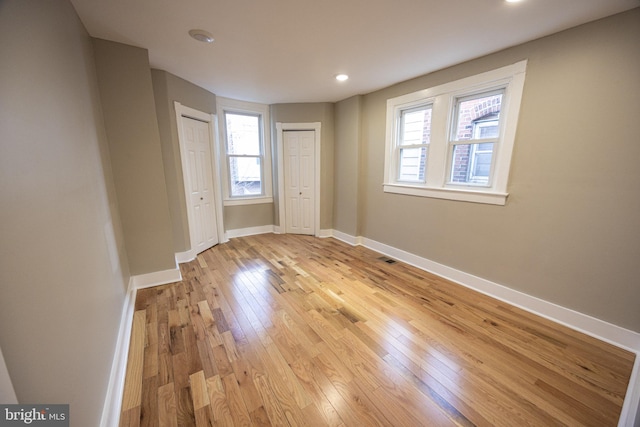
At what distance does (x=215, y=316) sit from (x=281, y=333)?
0.69 metres

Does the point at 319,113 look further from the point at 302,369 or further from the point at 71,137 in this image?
the point at 302,369

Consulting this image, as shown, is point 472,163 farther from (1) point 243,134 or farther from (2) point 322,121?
(1) point 243,134

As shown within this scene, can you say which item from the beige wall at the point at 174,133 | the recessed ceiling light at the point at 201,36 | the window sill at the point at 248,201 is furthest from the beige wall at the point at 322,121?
the recessed ceiling light at the point at 201,36

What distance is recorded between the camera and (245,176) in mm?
4621

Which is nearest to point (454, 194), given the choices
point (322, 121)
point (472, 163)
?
point (472, 163)

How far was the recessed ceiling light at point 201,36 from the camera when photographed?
79.4 inches

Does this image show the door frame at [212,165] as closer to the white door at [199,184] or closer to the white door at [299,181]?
the white door at [199,184]

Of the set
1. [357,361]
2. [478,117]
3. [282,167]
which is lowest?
[357,361]

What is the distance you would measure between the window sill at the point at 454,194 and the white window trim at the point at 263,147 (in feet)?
7.97

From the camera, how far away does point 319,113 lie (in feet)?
14.1

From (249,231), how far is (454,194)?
367 centimetres

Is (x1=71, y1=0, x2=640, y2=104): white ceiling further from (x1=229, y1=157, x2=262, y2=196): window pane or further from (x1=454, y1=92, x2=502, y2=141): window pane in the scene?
(x1=229, y1=157, x2=262, y2=196): window pane

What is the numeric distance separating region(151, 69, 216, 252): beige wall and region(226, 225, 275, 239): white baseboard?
120cm

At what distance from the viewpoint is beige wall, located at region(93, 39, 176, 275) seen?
2.22m
